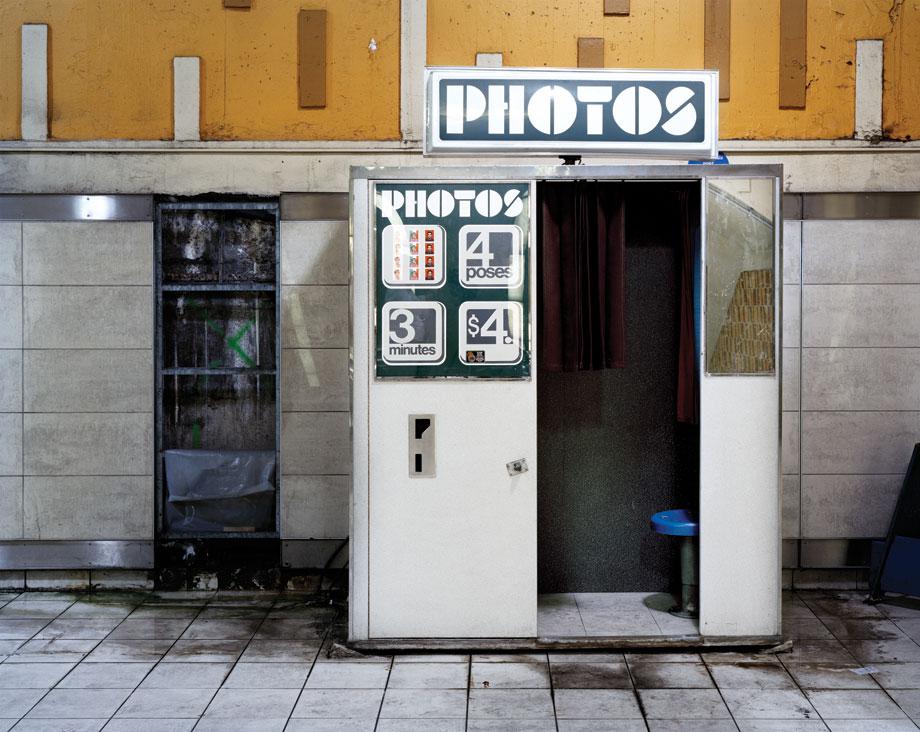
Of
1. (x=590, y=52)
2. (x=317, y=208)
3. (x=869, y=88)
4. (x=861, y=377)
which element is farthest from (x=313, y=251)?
(x=869, y=88)

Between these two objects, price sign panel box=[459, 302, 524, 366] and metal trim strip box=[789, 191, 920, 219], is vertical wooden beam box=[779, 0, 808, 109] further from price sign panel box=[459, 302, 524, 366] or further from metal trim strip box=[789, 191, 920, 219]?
price sign panel box=[459, 302, 524, 366]

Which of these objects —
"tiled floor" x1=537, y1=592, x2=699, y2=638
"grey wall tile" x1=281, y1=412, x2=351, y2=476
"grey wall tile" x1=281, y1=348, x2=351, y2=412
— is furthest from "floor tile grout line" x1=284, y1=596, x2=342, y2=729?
"grey wall tile" x1=281, y1=348, x2=351, y2=412

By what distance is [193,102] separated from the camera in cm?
709

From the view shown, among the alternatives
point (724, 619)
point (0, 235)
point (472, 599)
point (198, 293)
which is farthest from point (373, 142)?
point (724, 619)

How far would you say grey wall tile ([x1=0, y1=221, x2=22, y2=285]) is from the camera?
7121 millimetres

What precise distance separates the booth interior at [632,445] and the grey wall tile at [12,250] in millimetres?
4168

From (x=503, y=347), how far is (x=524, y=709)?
6.97 ft

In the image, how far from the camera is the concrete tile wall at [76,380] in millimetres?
7121

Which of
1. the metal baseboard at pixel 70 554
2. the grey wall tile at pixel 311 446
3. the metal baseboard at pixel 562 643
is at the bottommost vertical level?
the metal baseboard at pixel 562 643

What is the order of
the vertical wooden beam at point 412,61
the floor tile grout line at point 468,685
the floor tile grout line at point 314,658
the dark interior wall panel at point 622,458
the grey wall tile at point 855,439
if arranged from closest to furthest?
the floor tile grout line at point 468,685, the floor tile grout line at point 314,658, the dark interior wall panel at point 622,458, the vertical wooden beam at point 412,61, the grey wall tile at point 855,439

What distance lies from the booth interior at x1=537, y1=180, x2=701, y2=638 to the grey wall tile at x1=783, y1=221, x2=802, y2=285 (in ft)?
4.01

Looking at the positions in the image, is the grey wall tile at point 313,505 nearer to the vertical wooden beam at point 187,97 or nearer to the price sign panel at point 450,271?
the price sign panel at point 450,271

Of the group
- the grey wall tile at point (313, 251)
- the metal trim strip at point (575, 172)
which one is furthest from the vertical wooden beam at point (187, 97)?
the metal trim strip at point (575, 172)

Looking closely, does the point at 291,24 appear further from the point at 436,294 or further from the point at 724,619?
the point at 724,619
